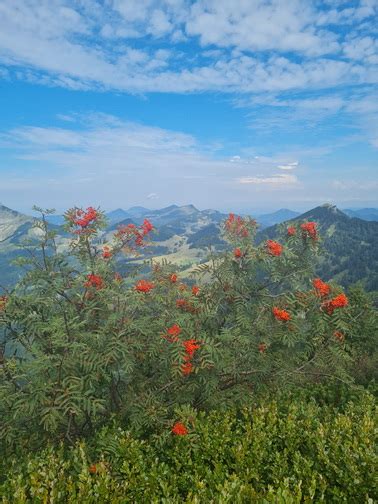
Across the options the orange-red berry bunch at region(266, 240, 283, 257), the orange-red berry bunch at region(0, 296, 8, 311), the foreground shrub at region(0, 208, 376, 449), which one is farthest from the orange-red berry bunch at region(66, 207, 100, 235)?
the orange-red berry bunch at region(266, 240, 283, 257)

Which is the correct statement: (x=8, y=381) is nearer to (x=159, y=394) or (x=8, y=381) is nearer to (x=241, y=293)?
(x=159, y=394)

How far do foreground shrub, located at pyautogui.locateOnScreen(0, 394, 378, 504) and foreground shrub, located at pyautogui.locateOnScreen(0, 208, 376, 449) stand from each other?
63 cm

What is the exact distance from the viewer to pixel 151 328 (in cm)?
895

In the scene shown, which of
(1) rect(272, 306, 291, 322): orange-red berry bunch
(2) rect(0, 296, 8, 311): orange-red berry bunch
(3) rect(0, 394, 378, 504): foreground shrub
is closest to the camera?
(3) rect(0, 394, 378, 504): foreground shrub

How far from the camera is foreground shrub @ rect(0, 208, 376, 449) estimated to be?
25.1 ft

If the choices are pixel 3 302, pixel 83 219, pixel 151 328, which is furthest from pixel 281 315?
pixel 3 302

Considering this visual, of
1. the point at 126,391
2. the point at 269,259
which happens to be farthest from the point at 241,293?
the point at 126,391

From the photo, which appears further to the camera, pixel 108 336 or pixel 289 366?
pixel 289 366

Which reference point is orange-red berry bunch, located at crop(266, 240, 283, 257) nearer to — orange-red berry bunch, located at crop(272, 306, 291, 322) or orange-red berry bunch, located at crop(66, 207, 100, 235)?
orange-red berry bunch, located at crop(272, 306, 291, 322)

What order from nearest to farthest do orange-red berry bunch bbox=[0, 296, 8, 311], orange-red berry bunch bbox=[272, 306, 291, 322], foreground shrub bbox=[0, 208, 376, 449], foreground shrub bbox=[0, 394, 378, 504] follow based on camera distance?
foreground shrub bbox=[0, 394, 378, 504], foreground shrub bbox=[0, 208, 376, 449], orange-red berry bunch bbox=[0, 296, 8, 311], orange-red berry bunch bbox=[272, 306, 291, 322]

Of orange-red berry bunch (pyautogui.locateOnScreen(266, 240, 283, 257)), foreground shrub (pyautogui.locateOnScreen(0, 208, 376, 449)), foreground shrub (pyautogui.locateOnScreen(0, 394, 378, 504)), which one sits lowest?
foreground shrub (pyautogui.locateOnScreen(0, 394, 378, 504))

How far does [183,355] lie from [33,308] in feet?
12.4

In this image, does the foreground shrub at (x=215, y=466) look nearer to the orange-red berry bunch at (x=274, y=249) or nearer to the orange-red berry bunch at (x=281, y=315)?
the orange-red berry bunch at (x=281, y=315)

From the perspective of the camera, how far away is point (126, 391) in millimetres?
9758
